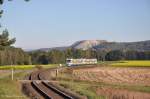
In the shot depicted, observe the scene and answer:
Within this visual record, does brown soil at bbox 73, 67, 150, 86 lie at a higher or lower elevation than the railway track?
lower

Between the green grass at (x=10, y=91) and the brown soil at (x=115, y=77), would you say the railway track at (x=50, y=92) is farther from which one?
the brown soil at (x=115, y=77)

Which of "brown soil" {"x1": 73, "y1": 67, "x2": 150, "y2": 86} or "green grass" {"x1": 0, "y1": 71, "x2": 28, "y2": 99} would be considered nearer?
"green grass" {"x1": 0, "y1": 71, "x2": 28, "y2": 99}

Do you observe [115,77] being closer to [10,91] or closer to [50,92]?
[50,92]

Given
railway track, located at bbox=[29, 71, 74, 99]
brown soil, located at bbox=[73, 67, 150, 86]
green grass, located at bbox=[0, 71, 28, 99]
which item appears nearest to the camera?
green grass, located at bbox=[0, 71, 28, 99]

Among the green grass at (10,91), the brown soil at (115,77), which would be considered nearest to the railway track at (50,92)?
the green grass at (10,91)

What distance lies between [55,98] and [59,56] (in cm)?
14840

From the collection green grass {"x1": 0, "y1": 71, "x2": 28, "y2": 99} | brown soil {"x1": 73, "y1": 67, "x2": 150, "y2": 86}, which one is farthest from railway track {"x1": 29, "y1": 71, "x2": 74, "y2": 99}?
brown soil {"x1": 73, "y1": 67, "x2": 150, "y2": 86}

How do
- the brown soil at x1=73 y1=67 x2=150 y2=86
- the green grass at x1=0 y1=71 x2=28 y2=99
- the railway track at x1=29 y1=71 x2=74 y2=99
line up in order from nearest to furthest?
the green grass at x1=0 y1=71 x2=28 y2=99, the railway track at x1=29 y1=71 x2=74 y2=99, the brown soil at x1=73 y1=67 x2=150 y2=86

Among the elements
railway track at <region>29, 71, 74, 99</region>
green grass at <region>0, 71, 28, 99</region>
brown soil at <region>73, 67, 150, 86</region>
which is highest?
green grass at <region>0, 71, 28, 99</region>

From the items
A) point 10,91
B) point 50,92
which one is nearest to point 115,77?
point 50,92

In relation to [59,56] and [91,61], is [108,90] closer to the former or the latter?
[91,61]

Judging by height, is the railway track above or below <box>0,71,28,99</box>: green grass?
below

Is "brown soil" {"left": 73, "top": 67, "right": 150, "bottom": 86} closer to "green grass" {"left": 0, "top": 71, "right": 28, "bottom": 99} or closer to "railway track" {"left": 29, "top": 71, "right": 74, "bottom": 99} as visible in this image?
"railway track" {"left": 29, "top": 71, "right": 74, "bottom": 99}

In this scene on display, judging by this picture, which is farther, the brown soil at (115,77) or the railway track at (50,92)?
the brown soil at (115,77)
